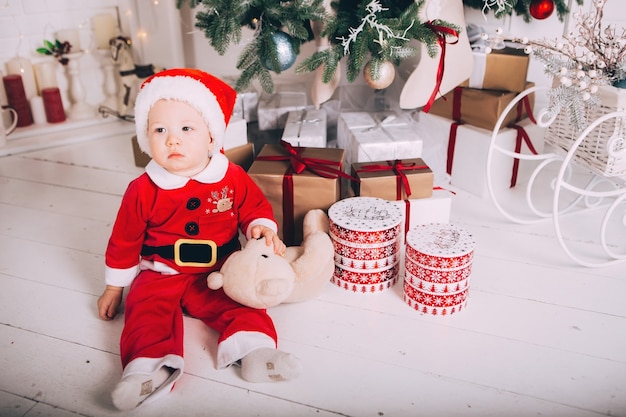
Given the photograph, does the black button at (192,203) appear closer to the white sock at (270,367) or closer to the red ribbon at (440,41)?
the white sock at (270,367)

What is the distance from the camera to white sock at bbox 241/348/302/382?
1152mm

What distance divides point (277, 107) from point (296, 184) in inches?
22.7

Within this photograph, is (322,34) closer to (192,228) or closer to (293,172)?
(293,172)

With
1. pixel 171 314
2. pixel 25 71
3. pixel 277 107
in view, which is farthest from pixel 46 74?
pixel 171 314

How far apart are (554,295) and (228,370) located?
82 centimetres

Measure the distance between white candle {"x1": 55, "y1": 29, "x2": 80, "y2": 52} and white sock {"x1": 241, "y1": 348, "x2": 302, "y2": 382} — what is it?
209 centimetres

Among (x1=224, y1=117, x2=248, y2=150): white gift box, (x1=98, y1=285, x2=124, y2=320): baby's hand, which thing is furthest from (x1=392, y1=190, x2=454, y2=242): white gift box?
(x1=98, y1=285, x2=124, y2=320): baby's hand

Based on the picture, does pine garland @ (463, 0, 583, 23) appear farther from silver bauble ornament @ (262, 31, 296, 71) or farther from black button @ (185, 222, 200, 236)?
black button @ (185, 222, 200, 236)

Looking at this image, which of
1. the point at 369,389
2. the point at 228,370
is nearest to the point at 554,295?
the point at 369,389

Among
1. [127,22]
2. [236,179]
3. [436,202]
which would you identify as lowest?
[436,202]

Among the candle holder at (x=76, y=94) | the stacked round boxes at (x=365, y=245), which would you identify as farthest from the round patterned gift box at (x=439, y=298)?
the candle holder at (x=76, y=94)

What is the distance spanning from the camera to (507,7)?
1.80m

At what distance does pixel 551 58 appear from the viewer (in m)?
1.50

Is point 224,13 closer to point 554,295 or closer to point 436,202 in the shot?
point 436,202
